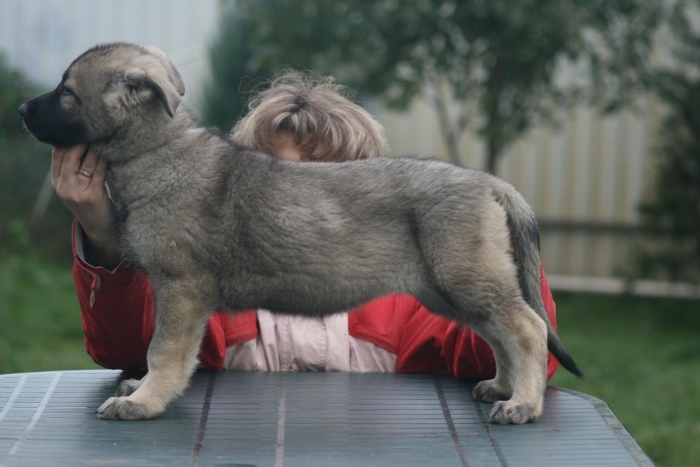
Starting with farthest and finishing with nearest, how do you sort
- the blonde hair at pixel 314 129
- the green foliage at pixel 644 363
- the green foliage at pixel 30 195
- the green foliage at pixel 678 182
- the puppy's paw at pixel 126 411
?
the green foliage at pixel 30 195, the green foliage at pixel 678 182, the green foliage at pixel 644 363, the blonde hair at pixel 314 129, the puppy's paw at pixel 126 411

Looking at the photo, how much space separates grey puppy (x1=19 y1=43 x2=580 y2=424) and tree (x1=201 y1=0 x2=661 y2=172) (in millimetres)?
3916

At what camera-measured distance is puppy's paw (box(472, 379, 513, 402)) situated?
10.1ft

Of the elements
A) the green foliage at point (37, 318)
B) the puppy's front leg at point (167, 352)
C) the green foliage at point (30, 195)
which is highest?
the puppy's front leg at point (167, 352)

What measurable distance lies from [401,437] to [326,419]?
273 mm

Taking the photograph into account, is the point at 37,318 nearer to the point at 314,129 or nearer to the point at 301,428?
the point at 314,129

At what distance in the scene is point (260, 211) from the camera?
9.41 ft

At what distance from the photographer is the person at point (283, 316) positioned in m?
3.04

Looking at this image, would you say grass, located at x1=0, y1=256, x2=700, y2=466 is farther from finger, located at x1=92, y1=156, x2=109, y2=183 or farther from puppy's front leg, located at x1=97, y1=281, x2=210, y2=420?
finger, located at x1=92, y1=156, x2=109, y2=183

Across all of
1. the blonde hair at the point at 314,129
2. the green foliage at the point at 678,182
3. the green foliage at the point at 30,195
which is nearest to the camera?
the blonde hair at the point at 314,129

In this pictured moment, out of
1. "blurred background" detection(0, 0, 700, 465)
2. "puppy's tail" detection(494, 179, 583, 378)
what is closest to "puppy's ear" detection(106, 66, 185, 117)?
"puppy's tail" detection(494, 179, 583, 378)

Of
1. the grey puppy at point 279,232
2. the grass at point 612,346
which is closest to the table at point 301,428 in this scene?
the grey puppy at point 279,232

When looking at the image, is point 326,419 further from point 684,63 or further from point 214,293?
point 684,63

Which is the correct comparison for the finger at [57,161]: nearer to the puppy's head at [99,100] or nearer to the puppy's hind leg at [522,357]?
the puppy's head at [99,100]

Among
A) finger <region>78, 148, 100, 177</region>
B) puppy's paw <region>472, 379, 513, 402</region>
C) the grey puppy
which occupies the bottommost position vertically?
puppy's paw <region>472, 379, 513, 402</region>
